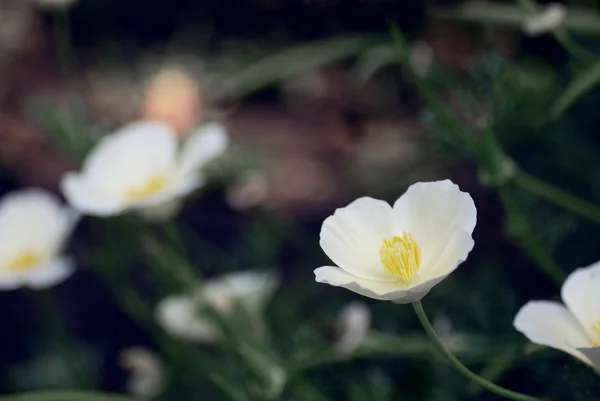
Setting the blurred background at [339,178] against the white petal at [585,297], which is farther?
the blurred background at [339,178]

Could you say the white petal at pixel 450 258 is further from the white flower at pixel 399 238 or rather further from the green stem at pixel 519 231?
the green stem at pixel 519 231

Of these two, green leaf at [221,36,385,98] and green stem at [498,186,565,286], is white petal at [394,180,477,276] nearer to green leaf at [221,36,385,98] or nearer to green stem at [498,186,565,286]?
green stem at [498,186,565,286]

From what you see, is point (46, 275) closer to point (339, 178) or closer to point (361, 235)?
point (361, 235)

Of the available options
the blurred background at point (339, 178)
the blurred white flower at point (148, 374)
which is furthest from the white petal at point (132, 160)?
the blurred white flower at point (148, 374)

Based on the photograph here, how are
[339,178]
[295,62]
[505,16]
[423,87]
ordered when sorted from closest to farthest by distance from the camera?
[423,87], [505,16], [295,62], [339,178]

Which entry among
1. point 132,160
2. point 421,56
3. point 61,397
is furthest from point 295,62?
point 61,397

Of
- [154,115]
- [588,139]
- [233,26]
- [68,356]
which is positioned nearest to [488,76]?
[588,139]
